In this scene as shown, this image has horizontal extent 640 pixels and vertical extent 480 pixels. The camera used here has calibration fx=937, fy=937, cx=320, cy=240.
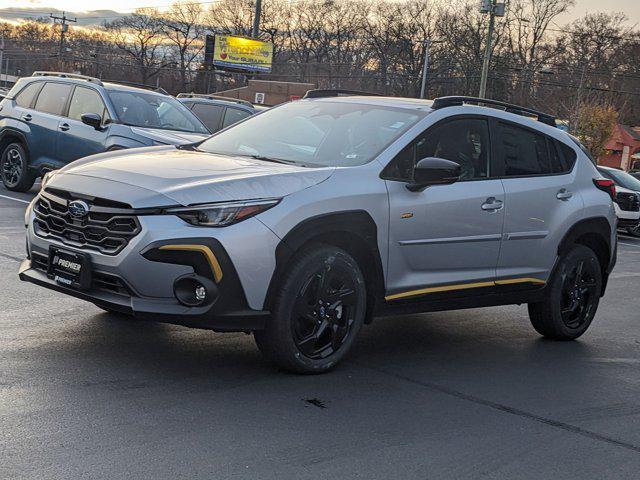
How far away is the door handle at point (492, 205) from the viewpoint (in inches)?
252

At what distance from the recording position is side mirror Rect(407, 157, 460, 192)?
580cm

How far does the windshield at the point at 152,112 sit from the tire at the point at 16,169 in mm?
1873

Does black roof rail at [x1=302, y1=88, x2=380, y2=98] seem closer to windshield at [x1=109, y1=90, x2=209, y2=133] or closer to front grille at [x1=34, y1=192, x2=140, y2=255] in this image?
Result: front grille at [x1=34, y1=192, x2=140, y2=255]

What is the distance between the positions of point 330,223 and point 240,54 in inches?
3062

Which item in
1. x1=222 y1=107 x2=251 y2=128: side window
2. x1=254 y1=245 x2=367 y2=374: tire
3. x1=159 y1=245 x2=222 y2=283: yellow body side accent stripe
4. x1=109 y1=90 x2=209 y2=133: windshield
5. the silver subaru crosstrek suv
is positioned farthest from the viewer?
x1=222 y1=107 x2=251 y2=128: side window

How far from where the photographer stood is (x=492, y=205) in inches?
254

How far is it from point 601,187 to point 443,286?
218 cm

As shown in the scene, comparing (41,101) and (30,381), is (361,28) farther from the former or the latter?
(30,381)

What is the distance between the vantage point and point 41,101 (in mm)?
14672

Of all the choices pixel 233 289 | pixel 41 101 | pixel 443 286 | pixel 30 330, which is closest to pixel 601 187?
pixel 443 286

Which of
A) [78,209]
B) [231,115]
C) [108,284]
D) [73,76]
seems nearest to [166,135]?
[73,76]

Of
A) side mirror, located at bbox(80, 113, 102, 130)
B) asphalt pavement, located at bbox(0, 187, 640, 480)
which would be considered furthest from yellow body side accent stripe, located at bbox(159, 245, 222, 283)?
side mirror, located at bbox(80, 113, 102, 130)

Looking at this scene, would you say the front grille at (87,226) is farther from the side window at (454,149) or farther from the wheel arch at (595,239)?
the wheel arch at (595,239)

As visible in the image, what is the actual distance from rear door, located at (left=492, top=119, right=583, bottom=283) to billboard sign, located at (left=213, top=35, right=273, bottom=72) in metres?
74.2
